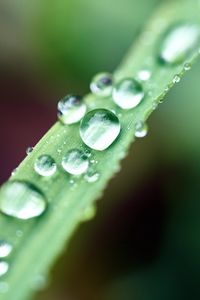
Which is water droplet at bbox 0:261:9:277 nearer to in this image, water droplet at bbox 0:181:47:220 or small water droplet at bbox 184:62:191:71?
water droplet at bbox 0:181:47:220

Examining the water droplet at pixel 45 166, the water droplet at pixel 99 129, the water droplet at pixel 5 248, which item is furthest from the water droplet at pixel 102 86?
the water droplet at pixel 5 248

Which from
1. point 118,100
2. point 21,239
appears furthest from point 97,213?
point 21,239

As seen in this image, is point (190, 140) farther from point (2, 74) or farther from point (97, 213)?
point (2, 74)

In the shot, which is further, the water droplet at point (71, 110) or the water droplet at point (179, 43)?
the water droplet at point (179, 43)

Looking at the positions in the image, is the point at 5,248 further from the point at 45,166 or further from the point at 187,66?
the point at 187,66

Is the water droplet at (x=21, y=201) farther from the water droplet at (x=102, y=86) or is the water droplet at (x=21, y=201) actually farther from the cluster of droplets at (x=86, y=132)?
the water droplet at (x=102, y=86)

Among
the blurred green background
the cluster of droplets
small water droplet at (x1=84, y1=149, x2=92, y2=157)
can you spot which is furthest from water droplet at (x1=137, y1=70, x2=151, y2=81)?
the blurred green background
